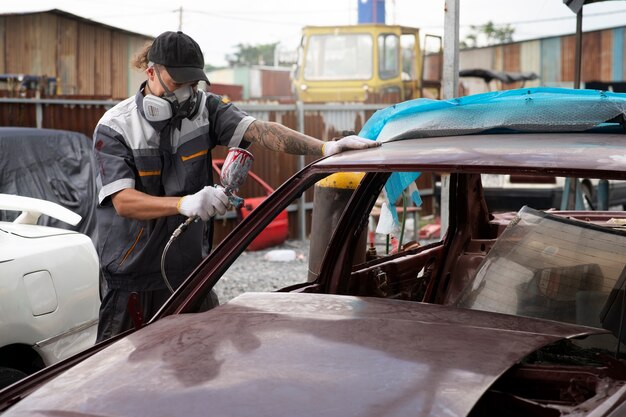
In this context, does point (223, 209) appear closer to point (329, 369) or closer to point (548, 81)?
point (329, 369)

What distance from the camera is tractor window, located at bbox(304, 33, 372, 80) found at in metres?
14.0

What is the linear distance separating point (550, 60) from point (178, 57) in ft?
91.5

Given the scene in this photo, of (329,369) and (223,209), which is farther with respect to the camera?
(223,209)

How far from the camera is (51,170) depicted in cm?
738

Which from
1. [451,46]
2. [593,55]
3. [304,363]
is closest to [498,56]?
[593,55]

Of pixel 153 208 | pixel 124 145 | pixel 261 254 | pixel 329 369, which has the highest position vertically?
pixel 124 145

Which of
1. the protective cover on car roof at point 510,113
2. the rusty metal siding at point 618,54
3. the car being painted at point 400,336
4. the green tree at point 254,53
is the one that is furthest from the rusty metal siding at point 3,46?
the green tree at point 254,53

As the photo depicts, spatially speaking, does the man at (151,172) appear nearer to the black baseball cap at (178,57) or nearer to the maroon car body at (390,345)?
the black baseball cap at (178,57)

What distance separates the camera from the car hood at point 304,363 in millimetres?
1887

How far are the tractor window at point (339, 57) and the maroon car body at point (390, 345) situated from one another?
11090mm

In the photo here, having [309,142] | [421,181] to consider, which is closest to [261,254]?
[421,181]

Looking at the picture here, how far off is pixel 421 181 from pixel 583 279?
1103 centimetres

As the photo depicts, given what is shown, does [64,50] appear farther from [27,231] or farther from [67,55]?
[27,231]

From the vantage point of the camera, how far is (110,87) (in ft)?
73.1
